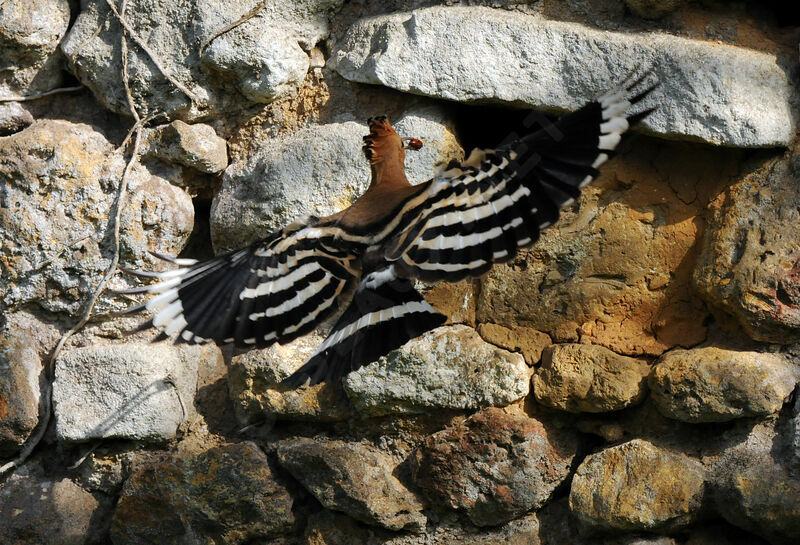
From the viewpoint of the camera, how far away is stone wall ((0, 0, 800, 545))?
8.37ft

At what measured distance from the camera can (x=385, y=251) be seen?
2.49m

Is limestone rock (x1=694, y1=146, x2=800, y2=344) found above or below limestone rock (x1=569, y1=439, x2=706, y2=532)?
above

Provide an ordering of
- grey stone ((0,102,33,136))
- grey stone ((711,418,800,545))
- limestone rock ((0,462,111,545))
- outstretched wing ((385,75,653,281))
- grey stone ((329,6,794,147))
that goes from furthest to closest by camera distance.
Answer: grey stone ((0,102,33,136)) → limestone rock ((0,462,111,545)) → grey stone ((329,6,794,147)) → grey stone ((711,418,800,545)) → outstretched wing ((385,75,653,281))

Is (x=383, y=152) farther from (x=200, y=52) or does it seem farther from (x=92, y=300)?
(x=92, y=300)

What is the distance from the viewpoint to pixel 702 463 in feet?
8.30

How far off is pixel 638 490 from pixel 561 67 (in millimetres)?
1158

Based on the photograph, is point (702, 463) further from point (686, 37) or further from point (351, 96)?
point (351, 96)

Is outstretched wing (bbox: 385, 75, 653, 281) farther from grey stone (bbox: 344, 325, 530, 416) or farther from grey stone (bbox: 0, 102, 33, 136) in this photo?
grey stone (bbox: 0, 102, 33, 136)

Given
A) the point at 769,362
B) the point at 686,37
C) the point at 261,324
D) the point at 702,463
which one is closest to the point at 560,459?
the point at 702,463

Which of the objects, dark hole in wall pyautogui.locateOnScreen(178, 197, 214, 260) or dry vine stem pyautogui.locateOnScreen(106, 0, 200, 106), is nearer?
dry vine stem pyautogui.locateOnScreen(106, 0, 200, 106)

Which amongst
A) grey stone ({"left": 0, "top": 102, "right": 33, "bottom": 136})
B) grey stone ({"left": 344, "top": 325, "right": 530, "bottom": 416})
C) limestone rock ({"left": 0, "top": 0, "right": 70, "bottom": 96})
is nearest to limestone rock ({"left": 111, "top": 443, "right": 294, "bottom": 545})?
grey stone ({"left": 344, "top": 325, "right": 530, "bottom": 416})

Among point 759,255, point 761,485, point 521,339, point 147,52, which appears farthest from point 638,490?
point 147,52

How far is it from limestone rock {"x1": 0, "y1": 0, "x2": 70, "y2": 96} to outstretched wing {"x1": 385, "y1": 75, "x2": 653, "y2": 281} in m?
1.46

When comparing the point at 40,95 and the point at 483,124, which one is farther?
the point at 40,95
